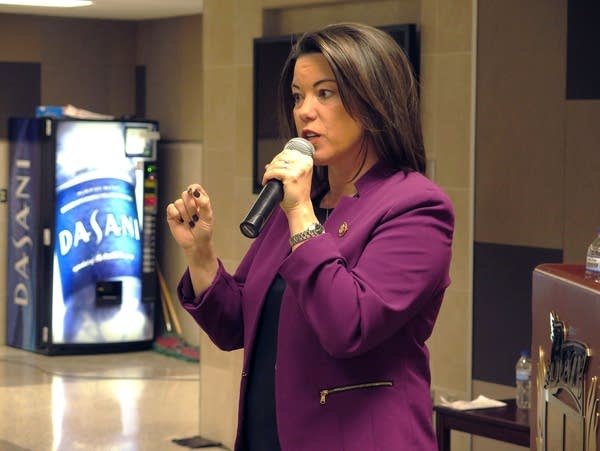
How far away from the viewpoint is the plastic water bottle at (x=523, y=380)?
409 centimetres

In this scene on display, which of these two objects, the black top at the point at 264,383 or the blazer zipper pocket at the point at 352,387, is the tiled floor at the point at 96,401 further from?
the blazer zipper pocket at the point at 352,387

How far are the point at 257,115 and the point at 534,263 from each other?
5.97 feet

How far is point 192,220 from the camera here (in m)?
2.06

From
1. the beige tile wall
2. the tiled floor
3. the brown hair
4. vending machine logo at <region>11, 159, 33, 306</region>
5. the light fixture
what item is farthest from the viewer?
vending machine logo at <region>11, 159, 33, 306</region>

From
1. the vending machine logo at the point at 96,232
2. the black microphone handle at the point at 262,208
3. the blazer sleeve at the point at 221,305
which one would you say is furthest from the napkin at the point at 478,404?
the vending machine logo at the point at 96,232

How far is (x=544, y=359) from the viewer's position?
2127 mm

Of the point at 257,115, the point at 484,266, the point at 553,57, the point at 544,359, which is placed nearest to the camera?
the point at 544,359

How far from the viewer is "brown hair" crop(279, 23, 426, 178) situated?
186 centimetres

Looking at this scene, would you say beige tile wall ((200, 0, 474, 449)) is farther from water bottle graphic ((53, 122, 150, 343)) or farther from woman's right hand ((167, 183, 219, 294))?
water bottle graphic ((53, 122, 150, 343))

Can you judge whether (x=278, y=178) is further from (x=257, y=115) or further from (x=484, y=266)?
(x=257, y=115)

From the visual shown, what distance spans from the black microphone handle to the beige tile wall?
269 cm

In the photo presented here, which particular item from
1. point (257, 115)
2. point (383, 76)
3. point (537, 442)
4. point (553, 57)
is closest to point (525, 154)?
point (553, 57)

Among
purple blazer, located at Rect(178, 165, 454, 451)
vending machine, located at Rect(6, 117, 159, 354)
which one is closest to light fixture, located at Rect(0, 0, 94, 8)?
vending machine, located at Rect(6, 117, 159, 354)

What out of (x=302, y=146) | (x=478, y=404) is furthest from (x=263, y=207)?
(x=478, y=404)
